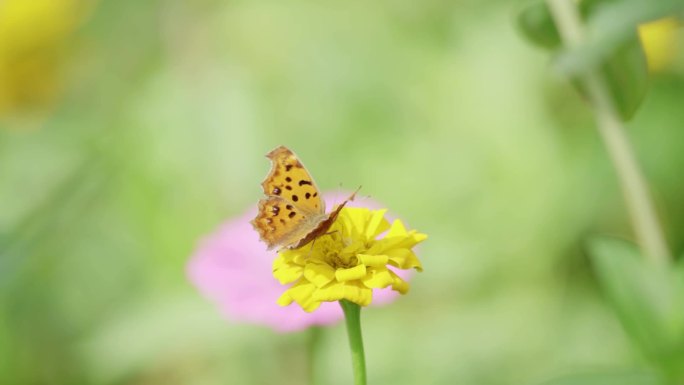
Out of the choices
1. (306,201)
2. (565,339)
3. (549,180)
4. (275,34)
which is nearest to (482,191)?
(549,180)

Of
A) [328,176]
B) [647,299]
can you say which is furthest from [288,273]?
[328,176]

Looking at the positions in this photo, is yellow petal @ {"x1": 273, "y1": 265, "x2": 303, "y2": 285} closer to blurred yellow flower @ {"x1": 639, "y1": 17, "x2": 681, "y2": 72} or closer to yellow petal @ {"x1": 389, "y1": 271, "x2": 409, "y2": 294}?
yellow petal @ {"x1": 389, "y1": 271, "x2": 409, "y2": 294}

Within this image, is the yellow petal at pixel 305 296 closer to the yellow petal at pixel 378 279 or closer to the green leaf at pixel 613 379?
the yellow petal at pixel 378 279

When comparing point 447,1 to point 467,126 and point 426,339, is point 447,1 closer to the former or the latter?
point 467,126

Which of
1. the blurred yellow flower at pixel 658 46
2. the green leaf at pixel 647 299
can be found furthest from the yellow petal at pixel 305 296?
the blurred yellow flower at pixel 658 46

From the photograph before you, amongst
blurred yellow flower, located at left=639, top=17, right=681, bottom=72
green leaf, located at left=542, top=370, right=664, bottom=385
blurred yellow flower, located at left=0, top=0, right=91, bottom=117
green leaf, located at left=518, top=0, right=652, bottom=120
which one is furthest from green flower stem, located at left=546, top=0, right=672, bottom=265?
blurred yellow flower, located at left=0, top=0, right=91, bottom=117
